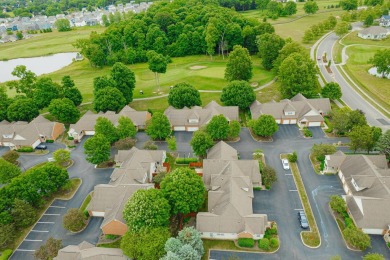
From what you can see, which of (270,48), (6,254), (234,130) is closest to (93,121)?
(234,130)

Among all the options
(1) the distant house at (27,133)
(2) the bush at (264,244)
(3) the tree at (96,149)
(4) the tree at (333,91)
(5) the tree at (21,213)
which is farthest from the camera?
(4) the tree at (333,91)

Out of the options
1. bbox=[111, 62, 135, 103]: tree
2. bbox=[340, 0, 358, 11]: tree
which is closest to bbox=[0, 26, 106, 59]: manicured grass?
bbox=[111, 62, 135, 103]: tree

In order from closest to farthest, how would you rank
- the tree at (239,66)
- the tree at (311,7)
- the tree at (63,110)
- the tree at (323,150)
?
the tree at (323,150) → the tree at (63,110) → the tree at (239,66) → the tree at (311,7)

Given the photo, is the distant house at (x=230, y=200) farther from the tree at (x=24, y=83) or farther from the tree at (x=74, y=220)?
the tree at (x=24, y=83)

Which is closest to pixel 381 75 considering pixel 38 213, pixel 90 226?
pixel 90 226

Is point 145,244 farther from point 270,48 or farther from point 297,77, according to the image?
point 270,48

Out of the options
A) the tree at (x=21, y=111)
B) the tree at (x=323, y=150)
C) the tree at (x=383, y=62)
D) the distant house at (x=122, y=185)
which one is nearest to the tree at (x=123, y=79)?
the tree at (x=21, y=111)

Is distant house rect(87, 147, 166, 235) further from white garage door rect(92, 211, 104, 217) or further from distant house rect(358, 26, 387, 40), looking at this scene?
distant house rect(358, 26, 387, 40)
